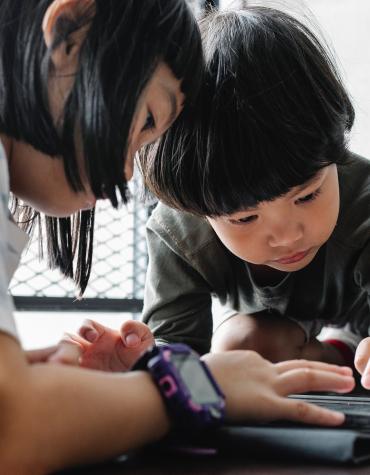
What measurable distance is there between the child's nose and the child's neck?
0.24m

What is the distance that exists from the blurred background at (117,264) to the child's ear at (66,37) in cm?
89

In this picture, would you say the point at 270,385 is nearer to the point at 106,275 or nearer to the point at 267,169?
the point at 267,169

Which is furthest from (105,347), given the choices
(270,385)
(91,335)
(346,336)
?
(346,336)

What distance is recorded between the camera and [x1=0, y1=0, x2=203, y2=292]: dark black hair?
2.43 feet

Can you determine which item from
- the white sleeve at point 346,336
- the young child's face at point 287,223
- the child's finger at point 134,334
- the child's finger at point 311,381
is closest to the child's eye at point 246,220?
the young child's face at point 287,223

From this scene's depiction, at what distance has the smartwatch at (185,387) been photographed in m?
0.54

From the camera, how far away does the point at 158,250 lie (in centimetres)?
132

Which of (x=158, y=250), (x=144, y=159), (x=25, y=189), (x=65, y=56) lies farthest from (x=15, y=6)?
(x=158, y=250)

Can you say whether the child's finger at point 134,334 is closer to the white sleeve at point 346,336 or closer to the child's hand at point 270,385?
the child's hand at point 270,385

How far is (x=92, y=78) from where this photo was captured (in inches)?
29.3

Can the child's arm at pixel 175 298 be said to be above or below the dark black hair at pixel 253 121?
below

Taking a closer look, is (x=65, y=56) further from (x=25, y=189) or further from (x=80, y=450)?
(x=80, y=450)

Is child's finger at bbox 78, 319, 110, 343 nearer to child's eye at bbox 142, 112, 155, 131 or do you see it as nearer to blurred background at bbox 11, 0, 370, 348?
child's eye at bbox 142, 112, 155, 131

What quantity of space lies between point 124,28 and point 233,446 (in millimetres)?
432
